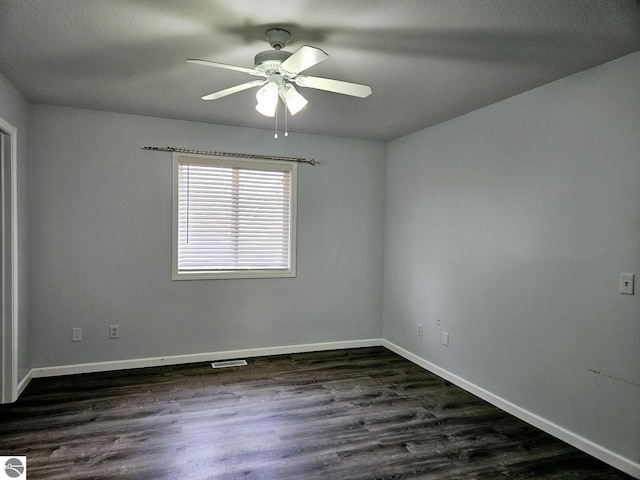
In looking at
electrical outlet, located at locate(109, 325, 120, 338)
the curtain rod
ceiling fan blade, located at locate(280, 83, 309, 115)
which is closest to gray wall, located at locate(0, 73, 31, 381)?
electrical outlet, located at locate(109, 325, 120, 338)

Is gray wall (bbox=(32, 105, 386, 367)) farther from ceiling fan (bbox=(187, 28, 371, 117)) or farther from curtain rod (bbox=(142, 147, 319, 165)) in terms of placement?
ceiling fan (bbox=(187, 28, 371, 117))

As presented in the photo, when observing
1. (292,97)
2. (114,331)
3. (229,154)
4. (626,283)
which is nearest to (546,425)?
(626,283)

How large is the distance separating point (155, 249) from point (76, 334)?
1.00 meters

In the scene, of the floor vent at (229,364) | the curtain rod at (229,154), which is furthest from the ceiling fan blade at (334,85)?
the floor vent at (229,364)

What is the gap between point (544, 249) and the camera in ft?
9.18

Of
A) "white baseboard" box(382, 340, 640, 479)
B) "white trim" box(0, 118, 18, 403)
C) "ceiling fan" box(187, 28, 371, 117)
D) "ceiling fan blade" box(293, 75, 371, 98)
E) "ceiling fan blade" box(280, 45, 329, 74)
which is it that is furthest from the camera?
"white trim" box(0, 118, 18, 403)

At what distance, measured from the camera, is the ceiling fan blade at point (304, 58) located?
5.88 feet

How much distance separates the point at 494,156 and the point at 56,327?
4.01 metres

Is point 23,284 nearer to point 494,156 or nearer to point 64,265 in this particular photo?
point 64,265

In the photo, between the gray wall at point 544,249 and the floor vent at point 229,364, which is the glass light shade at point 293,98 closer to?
the gray wall at point 544,249

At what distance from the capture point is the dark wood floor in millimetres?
2295

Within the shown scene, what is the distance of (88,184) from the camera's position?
11.9 ft

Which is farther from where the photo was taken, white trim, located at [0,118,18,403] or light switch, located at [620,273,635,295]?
white trim, located at [0,118,18,403]

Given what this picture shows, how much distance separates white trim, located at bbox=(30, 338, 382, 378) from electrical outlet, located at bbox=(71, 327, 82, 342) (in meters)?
0.24
